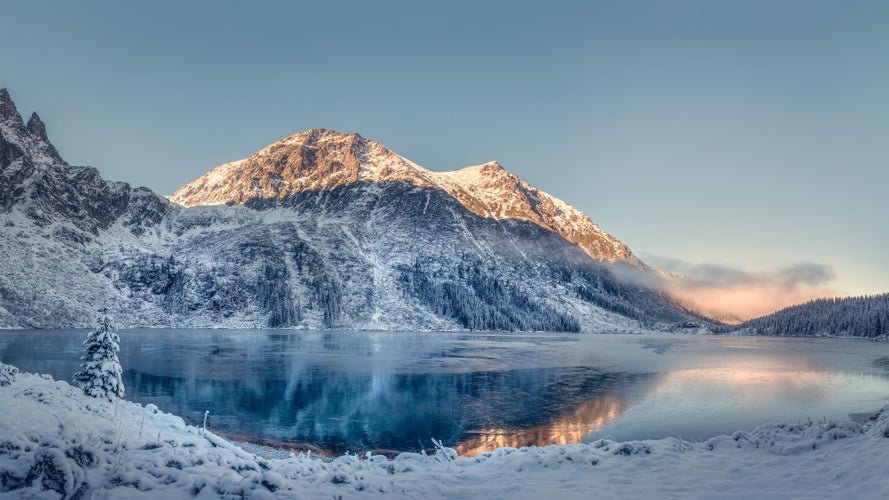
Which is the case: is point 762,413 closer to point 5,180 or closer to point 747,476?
point 747,476

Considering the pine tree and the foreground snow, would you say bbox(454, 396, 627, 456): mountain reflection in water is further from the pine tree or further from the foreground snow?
the pine tree

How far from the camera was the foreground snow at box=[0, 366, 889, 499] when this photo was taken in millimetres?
9195

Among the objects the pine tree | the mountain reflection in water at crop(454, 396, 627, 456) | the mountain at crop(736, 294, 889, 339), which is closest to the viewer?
the pine tree

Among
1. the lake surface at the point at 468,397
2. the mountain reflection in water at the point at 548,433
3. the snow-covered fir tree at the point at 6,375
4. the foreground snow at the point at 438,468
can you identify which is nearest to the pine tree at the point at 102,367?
the snow-covered fir tree at the point at 6,375

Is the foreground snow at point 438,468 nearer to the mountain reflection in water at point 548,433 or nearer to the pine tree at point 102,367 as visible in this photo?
the pine tree at point 102,367

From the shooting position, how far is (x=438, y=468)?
13.5 metres

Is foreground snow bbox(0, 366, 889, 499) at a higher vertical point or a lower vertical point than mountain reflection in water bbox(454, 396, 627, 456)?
higher

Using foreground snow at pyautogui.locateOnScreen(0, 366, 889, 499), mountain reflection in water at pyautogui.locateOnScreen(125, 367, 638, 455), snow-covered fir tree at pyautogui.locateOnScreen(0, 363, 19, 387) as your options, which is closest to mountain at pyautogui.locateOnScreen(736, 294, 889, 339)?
mountain reflection in water at pyautogui.locateOnScreen(125, 367, 638, 455)

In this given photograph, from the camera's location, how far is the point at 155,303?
17988cm

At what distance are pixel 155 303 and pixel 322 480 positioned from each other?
202897mm

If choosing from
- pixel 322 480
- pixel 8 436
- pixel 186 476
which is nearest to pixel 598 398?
pixel 322 480

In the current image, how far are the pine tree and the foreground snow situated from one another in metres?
2.99

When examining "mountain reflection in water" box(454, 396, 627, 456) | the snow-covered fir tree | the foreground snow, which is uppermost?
the snow-covered fir tree

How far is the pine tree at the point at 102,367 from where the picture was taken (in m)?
19.8
